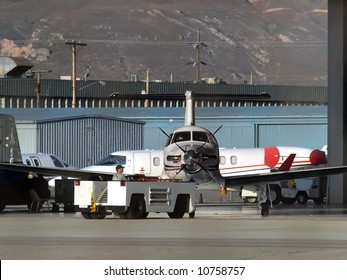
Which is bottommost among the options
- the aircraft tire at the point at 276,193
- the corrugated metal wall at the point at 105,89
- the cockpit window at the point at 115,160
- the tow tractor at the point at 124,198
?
the aircraft tire at the point at 276,193

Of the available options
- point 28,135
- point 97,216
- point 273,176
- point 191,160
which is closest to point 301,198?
point 273,176

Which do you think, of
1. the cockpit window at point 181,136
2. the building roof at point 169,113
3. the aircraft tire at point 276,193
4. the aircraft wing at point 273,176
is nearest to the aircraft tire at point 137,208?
the cockpit window at point 181,136

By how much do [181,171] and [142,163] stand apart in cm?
1534

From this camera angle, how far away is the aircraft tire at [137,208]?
35.8 meters

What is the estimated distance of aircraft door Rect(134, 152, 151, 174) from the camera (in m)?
55.7

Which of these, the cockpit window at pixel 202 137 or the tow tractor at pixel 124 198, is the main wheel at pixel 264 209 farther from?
the tow tractor at pixel 124 198

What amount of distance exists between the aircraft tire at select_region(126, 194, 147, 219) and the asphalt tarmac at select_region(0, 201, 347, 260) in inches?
18.7

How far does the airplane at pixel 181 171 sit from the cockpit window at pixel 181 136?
2.3 inches

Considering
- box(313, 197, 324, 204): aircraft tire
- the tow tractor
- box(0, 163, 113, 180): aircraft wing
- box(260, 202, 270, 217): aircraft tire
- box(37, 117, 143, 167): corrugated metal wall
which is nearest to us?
the tow tractor

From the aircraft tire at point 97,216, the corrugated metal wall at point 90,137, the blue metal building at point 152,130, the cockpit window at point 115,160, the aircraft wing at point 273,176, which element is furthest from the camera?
the corrugated metal wall at point 90,137

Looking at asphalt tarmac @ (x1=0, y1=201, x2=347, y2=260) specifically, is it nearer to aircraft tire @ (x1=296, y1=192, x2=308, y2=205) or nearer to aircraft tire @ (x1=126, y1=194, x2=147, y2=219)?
aircraft tire @ (x1=126, y1=194, x2=147, y2=219)

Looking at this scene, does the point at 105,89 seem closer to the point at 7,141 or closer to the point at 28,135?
the point at 28,135

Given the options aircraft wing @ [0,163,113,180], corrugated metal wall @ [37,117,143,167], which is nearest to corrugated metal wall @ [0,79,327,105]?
corrugated metal wall @ [37,117,143,167]

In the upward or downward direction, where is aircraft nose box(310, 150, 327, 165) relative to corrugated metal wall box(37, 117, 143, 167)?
downward
